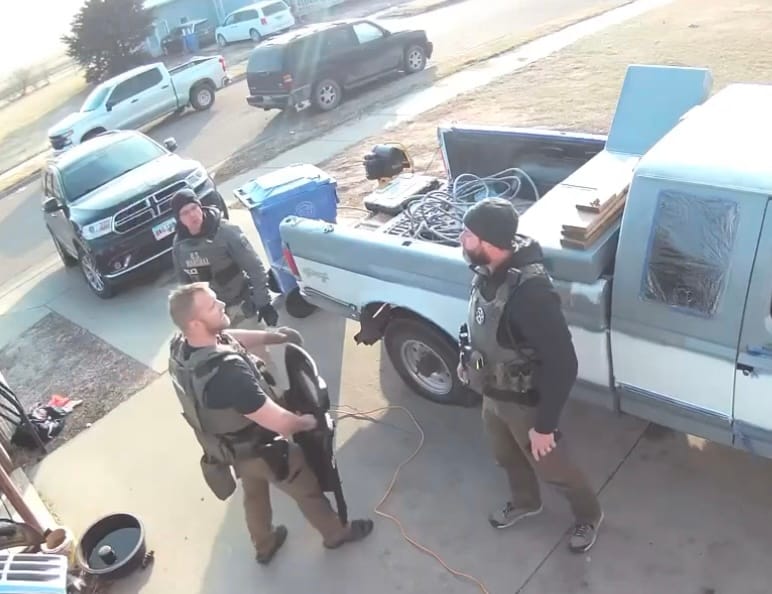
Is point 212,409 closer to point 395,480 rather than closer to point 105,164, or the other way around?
point 395,480

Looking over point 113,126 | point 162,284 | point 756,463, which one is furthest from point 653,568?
point 113,126

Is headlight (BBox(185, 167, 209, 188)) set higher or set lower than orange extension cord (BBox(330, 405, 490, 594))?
higher

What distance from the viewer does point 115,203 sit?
317 inches

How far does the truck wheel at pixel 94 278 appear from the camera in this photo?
26.2 ft

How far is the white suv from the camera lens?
93.3 ft

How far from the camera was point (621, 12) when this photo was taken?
1767 cm

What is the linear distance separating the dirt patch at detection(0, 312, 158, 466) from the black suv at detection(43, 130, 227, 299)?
0.83m

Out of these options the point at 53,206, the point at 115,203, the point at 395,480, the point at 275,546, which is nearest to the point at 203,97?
the point at 53,206

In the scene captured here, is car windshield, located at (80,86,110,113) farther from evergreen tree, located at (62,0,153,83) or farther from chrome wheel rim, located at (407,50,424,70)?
evergreen tree, located at (62,0,153,83)

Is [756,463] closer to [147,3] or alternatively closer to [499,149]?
[499,149]

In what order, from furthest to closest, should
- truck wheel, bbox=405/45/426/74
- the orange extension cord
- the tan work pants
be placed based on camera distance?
truck wheel, bbox=405/45/426/74 < the orange extension cord < the tan work pants

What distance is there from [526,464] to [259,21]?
91.4ft

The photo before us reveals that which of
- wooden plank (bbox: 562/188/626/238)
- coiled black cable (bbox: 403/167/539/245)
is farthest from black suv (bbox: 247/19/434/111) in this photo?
wooden plank (bbox: 562/188/626/238)

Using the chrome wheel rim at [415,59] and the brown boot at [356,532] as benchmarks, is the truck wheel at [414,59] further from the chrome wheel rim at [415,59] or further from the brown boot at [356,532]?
the brown boot at [356,532]
